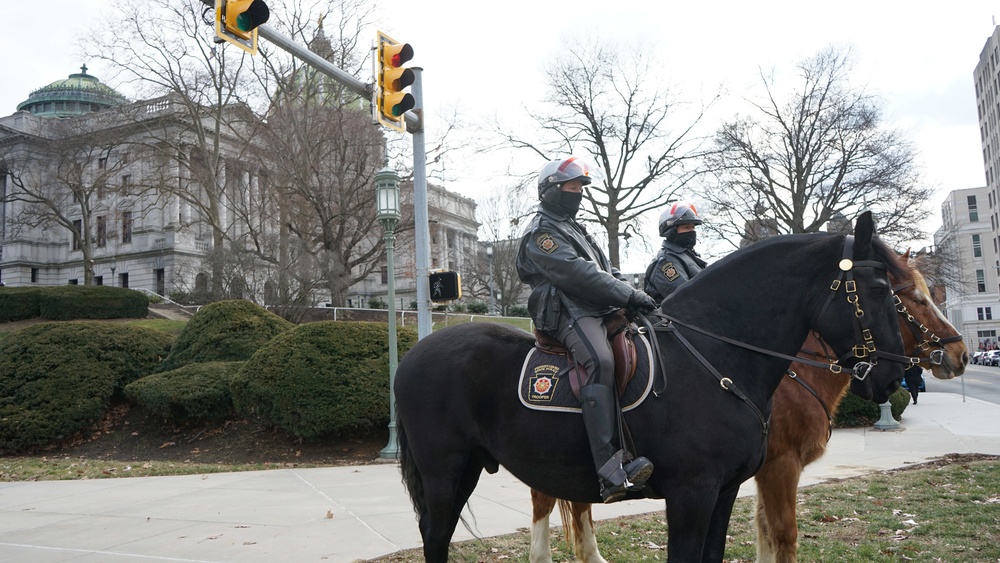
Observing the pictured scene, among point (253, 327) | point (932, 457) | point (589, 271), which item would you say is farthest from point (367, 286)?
point (589, 271)

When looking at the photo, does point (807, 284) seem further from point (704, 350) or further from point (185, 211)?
point (185, 211)

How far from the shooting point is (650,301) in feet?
14.1

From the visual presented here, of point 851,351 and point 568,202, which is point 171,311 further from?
point 851,351

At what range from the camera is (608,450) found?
159 inches

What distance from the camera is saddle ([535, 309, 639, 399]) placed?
4.22 meters

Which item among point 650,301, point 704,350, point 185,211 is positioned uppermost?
point 185,211

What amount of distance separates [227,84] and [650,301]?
37.5m

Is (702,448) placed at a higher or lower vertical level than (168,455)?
higher

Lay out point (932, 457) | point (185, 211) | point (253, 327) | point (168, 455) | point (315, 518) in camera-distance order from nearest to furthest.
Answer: point (315, 518) < point (932, 457) < point (168, 455) < point (253, 327) < point (185, 211)

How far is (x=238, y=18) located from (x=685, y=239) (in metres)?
5.48

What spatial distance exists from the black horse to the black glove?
198 millimetres

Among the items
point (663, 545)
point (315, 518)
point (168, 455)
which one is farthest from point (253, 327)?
point (663, 545)

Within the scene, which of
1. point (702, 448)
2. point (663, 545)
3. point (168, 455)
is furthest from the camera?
point (168, 455)

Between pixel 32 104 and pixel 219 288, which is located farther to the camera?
pixel 32 104
